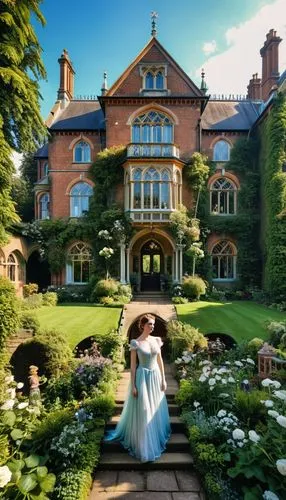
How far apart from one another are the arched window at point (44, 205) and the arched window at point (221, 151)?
44.6 feet

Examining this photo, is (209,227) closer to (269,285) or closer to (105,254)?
(269,285)

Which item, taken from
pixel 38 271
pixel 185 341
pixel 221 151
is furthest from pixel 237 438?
pixel 38 271

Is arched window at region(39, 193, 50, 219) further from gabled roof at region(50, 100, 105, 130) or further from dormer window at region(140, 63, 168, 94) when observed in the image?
dormer window at region(140, 63, 168, 94)

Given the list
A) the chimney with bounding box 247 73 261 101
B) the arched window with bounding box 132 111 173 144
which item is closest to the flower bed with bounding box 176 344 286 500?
the arched window with bounding box 132 111 173 144

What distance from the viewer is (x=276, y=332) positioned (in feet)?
33.2

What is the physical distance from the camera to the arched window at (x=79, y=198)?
22.7 meters

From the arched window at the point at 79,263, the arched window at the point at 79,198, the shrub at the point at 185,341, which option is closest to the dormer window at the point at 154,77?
the arched window at the point at 79,198

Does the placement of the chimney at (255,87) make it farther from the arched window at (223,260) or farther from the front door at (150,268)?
the front door at (150,268)

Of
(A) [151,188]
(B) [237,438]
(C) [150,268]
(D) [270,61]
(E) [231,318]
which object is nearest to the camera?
(B) [237,438]

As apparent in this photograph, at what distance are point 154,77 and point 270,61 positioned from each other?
9.21 metres

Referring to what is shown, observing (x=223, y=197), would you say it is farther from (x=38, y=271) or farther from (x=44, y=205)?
(x=38, y=271)

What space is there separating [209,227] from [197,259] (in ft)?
8.67

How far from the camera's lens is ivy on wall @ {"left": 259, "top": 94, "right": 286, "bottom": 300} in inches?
727

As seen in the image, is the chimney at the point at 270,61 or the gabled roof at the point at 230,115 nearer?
the chimney at the point at 270,61
